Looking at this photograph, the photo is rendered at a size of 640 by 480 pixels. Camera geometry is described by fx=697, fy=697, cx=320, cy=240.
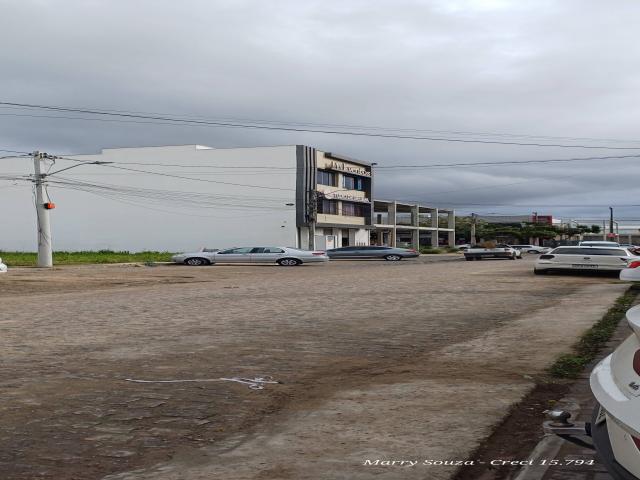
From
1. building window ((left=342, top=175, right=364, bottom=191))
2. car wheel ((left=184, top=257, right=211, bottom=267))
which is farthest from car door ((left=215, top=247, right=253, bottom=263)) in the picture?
building window ((left=342, top=175, right=364, bottom=191))

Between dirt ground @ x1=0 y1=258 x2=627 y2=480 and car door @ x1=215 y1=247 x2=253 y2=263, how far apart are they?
91.9 ft

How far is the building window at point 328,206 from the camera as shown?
73.6 m

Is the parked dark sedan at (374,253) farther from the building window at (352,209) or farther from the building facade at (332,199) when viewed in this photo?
the building window at (352,209)

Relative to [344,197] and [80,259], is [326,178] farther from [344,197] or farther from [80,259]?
[80,259]

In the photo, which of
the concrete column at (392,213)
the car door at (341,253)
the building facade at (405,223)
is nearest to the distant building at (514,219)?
the building facade at (405,223)

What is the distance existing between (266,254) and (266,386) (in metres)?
36.3

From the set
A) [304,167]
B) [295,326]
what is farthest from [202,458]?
[304,167]

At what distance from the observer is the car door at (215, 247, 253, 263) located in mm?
42938

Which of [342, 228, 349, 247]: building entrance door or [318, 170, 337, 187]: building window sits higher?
[318, 170, 337, 187]: building window

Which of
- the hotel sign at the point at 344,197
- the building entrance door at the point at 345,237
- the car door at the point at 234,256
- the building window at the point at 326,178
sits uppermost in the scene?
the building window at the point at 326,178

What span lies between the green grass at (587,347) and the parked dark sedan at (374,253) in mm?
39293

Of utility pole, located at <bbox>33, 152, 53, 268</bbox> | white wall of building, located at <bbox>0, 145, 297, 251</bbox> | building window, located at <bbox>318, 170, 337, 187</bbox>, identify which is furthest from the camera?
building window, located at <bbox>318, 170, 337, 187</bbox>

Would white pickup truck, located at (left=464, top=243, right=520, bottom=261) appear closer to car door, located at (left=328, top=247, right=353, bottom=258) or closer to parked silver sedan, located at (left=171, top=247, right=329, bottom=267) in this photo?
car door, located at (left=328, top=247, right=353, bottom=258)

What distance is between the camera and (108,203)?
247ft
